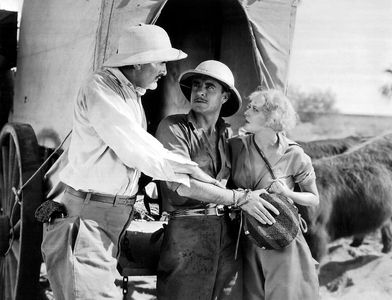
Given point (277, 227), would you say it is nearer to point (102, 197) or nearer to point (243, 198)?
point (243, 198)

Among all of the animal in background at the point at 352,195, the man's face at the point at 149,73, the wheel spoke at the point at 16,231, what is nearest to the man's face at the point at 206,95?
the man's face at the point at 149,73

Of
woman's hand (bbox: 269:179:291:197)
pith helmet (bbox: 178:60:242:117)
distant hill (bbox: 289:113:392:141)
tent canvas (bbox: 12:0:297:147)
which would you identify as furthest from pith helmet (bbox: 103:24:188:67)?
distant hill (bbox: 289:113:392:141)

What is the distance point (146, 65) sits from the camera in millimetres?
2768

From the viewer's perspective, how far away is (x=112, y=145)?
8.34 ft

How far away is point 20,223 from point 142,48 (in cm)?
145

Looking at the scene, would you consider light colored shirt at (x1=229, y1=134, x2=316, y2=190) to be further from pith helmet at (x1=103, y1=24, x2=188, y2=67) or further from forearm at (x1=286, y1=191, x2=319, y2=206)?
pith helmet at (x1=103, y1=24, x2=188, y2=67)

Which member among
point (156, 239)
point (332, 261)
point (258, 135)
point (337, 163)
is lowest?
point (332, 261)

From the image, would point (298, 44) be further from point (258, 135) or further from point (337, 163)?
point (258, 135)

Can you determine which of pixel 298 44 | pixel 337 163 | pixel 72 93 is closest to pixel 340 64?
pixel 298 44

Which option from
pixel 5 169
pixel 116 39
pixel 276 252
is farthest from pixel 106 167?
pixel 5 169

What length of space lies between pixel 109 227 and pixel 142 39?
0.87m

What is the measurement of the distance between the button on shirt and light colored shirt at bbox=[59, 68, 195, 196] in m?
0.24

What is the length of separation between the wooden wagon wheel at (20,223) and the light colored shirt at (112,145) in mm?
792

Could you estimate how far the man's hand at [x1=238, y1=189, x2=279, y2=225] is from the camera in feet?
9.32
